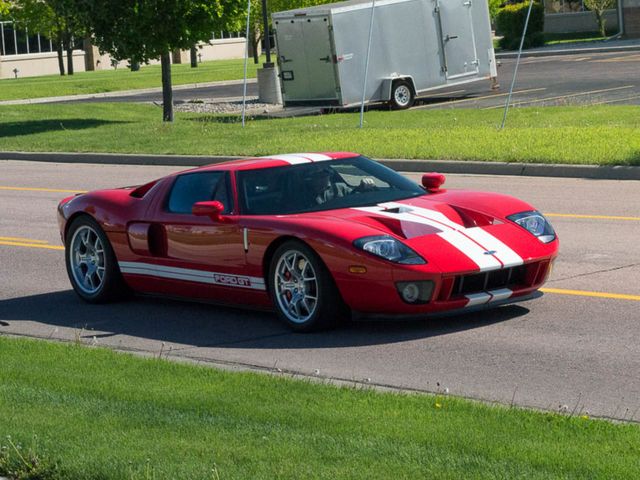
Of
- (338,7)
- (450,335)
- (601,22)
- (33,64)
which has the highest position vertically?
(33,64)

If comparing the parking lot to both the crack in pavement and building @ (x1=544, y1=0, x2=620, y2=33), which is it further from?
the crack in pavement

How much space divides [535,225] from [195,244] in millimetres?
2561

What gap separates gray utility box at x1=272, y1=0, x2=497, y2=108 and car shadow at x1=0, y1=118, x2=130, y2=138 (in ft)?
16.9

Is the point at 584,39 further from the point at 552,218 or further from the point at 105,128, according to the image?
the point at 552,218

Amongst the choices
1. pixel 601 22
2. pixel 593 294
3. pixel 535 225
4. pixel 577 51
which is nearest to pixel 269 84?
pixel 577 51

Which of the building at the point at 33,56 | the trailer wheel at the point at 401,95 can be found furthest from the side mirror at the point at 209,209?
the building at the point at 33,56

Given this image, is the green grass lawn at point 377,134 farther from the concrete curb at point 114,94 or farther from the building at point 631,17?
the building at point 631,17

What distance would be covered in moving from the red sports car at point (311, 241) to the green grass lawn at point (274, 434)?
148 cm

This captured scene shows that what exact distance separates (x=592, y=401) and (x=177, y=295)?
13.9 ft

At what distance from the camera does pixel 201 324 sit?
32.0 ft

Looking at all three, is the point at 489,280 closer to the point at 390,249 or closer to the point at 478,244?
the point at 478,244

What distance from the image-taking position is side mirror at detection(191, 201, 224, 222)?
373 inches

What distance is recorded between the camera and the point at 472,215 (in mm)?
9250

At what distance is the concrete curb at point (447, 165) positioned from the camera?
58.8ft
